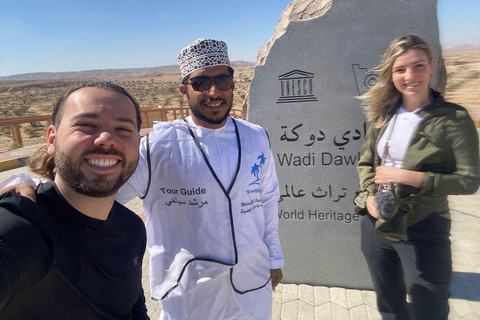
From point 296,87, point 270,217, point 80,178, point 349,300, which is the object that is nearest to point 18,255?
point 80,178

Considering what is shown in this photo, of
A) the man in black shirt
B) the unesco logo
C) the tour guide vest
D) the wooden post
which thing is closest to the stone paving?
the tour guide vest

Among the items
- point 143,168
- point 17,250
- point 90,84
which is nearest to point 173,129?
point 143,168

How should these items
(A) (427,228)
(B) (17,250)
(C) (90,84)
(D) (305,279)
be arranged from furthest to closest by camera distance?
(D) (305,279) → (A) (427,228) → (C) (90,84) → (B) (17,250)

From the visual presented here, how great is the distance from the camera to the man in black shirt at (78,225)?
82cm

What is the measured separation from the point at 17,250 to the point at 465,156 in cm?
197

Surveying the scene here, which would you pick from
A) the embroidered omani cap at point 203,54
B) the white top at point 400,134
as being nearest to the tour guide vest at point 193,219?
the embroidered omani cap at point 203,54

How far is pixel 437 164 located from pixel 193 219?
1.38 meters

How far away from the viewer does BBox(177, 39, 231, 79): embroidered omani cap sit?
167 centimetres

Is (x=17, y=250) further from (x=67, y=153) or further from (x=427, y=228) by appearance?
(x=427, y=228)

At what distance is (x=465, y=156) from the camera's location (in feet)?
5.49

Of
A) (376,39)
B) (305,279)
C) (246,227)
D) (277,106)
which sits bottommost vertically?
(305,279)

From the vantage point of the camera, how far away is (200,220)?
5.22 ft

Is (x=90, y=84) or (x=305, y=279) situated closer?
(x=90, y=84)

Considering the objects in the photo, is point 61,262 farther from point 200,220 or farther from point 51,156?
point 200,220
